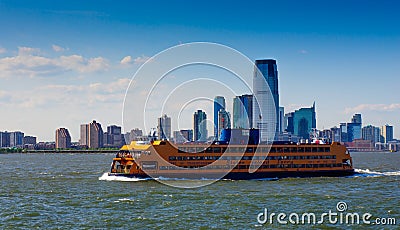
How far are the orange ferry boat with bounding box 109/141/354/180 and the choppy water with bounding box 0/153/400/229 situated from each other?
2498 mm

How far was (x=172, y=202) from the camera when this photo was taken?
44625 millimetres

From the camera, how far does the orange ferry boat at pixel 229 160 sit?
6166cm

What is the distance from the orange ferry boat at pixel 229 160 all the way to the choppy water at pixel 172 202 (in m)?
2.50

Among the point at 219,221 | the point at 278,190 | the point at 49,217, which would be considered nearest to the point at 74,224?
the point at 49,217

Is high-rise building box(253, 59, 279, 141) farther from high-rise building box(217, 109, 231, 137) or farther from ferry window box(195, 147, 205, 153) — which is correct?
ferry window box(195, 147, 205, 153)

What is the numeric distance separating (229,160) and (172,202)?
2106 centimetres

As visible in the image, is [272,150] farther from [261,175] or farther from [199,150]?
[199,150]

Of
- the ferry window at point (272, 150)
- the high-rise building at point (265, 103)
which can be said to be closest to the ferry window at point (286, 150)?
the ferry window at point (272, 150)

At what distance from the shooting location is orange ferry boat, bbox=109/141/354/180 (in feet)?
202

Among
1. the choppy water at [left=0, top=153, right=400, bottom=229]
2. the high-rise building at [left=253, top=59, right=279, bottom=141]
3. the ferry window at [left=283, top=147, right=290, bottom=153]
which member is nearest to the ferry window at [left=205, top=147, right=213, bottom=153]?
the choppy water at [left=0, top=153, right=400, bottom=229]

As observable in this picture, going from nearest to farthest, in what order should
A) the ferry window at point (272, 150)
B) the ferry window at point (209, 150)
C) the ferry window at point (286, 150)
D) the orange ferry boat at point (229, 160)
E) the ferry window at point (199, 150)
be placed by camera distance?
the orange ferry boat at point (229, 160), the ferry window at point (199, 150), the ferry window at point (209, 150), the ferry window at point (272, 150), the ferry window at point (286, 150)

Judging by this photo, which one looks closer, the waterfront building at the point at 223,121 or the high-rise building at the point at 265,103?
the waterfront building at the point at 223,121

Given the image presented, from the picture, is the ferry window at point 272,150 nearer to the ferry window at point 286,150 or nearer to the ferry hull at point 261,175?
the ferry window at point 286,150

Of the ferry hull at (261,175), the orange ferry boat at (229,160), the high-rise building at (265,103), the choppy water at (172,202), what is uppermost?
the high-rise building at (265,103)
